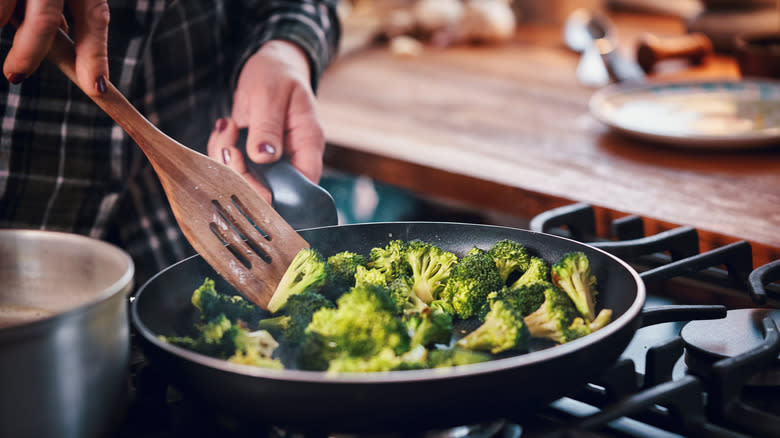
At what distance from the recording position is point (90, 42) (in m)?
0.81

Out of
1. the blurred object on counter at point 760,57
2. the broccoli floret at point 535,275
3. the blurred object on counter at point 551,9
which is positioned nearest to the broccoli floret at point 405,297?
the broccoli floret at point 535,275

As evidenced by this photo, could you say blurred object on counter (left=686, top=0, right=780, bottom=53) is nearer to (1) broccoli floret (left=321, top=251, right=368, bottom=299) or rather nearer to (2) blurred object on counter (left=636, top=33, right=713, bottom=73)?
(2) blurred object on counter (left=636, top=33, right=713, bottom=73)

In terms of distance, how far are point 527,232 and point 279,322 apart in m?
0.35

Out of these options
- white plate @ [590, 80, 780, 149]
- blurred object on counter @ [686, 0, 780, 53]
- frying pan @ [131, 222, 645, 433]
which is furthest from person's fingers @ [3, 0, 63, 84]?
blurred object on counter @ [686, 0, 780, 53]

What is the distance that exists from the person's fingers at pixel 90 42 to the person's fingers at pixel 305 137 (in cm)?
46

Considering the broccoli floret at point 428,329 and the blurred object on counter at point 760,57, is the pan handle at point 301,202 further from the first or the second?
the blurred object on counter at point 760,57

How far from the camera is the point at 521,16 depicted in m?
3.29

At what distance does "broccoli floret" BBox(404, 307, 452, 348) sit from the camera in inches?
29.6

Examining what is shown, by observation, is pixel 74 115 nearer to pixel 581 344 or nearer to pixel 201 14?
pixel 201 14

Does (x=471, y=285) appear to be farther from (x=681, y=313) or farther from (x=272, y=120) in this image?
(x=272, y=120)

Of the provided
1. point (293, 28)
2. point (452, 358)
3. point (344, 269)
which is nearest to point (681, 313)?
point (452, 358)

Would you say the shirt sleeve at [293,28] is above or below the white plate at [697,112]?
above

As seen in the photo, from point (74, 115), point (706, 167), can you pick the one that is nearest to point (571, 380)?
point (706, 167)

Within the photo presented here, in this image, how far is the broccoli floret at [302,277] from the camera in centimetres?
Result: 86
